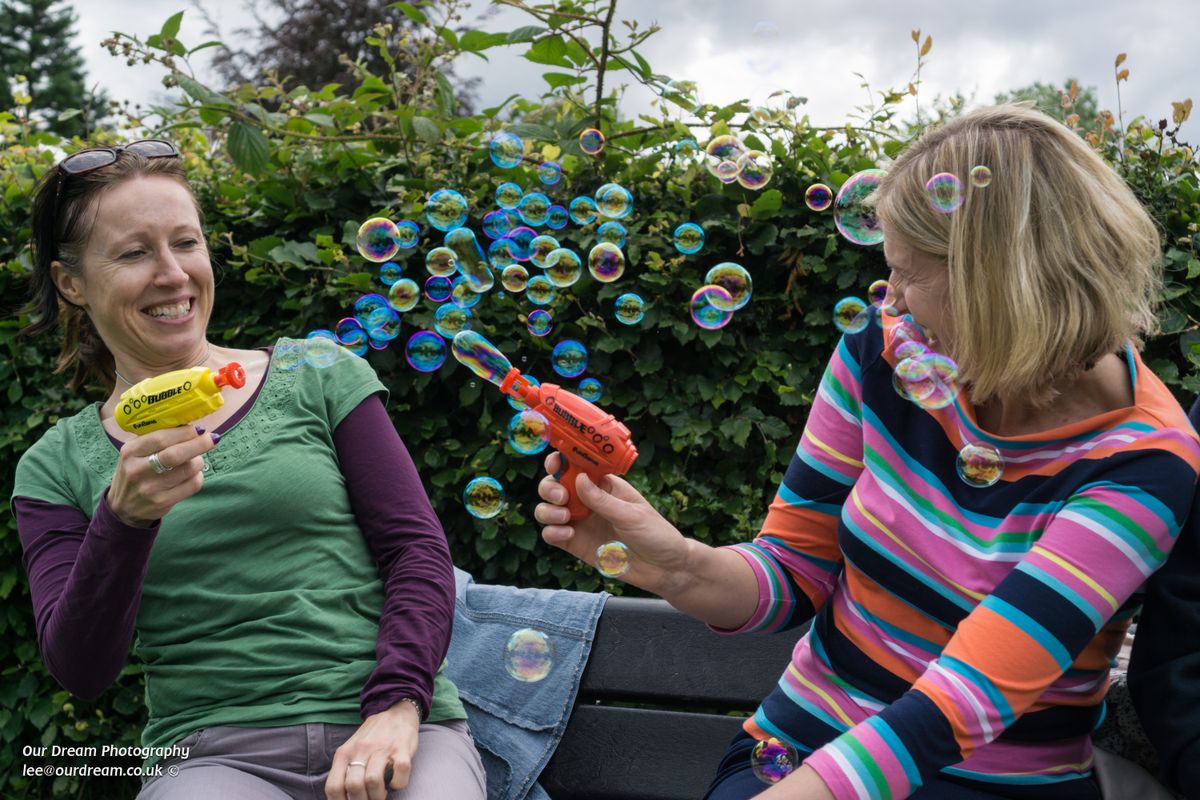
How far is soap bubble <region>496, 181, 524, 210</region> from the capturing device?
2.95 m

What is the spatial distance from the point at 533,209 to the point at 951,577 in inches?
73.0

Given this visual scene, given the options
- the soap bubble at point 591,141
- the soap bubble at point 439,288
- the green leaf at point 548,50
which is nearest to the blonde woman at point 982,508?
the soap bubble at point 439,288

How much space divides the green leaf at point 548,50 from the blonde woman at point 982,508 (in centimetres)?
172

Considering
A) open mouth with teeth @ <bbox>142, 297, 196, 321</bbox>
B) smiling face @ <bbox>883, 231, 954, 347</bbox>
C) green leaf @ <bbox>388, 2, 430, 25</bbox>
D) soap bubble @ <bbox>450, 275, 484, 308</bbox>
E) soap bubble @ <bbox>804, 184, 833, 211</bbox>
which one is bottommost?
open mouth with teeth @ <bbox>142, 297, 196, 321</bbox>

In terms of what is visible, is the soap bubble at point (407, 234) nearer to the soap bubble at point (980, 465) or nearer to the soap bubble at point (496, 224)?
the soap bubble at point (496, 224)

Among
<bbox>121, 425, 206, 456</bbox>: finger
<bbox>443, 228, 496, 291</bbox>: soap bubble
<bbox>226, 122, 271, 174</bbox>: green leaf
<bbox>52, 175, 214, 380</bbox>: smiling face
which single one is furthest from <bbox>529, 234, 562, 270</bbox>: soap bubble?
<bbox>121, 425, 206, 456</bbox>: finger

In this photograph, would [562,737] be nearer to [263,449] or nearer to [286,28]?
[263,449]

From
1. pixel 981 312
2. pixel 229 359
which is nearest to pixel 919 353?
pixel 981 312

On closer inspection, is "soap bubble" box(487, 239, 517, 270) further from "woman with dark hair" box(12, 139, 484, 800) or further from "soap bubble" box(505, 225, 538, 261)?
"woman with dark hair" box(12, 139, 484, 800)

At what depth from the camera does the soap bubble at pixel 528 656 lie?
2211mm

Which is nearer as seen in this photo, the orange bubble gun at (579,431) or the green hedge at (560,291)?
the orange bubble gun at (579,431)

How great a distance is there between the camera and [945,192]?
1.63 meters

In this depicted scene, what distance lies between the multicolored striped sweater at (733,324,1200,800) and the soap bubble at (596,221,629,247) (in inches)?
48.8

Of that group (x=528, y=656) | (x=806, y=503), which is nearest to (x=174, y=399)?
(x=528, y=656)
